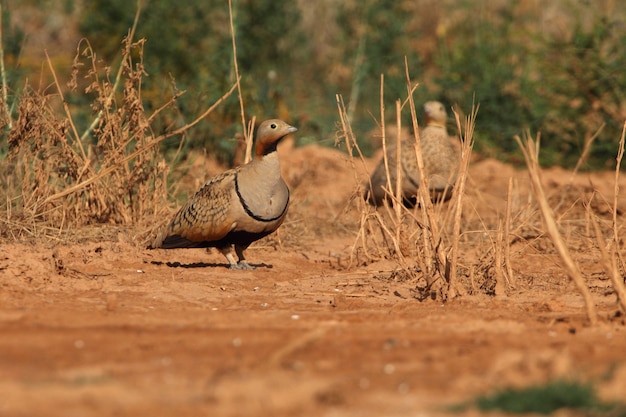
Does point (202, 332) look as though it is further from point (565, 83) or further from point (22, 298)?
point (565, 83)

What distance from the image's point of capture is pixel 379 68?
1288 cm

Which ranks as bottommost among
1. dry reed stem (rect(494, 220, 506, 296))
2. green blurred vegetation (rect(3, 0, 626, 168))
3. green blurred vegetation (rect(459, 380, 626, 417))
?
green blurred vegetation (rect(459, 380, 626, 417))

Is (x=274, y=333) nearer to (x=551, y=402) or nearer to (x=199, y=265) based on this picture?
(x=551, y=402)

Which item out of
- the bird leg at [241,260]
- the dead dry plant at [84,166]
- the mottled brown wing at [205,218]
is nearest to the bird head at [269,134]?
the mottled brown wing at [205,218]

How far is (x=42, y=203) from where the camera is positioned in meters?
7.28

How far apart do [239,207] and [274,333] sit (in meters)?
2.41

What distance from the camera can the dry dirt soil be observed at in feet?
11.5

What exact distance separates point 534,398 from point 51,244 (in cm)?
453

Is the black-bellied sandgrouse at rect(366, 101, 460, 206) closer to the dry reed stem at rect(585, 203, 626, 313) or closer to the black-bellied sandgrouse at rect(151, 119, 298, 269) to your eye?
the black-bellied sandgrouse at rect(151, 119, 298, 269)

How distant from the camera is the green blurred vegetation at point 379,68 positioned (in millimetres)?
11578

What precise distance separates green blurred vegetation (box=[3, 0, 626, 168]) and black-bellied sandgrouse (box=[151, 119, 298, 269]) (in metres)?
3.27

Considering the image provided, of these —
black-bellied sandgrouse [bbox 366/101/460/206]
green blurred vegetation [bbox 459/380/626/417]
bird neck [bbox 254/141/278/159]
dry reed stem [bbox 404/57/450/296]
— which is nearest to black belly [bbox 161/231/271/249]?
bird neck [bbox 254/141/278/159]

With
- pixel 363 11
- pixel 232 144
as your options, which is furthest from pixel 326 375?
pixel 363 11

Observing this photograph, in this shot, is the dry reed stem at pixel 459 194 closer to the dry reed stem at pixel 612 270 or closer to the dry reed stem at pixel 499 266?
the dry reed stem at pixel 499 266
